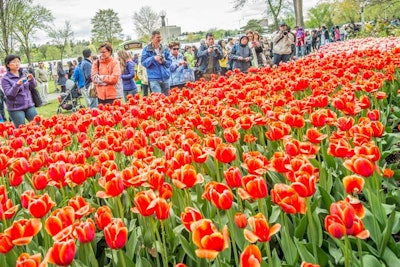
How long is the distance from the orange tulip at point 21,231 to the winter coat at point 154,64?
6.63 meters

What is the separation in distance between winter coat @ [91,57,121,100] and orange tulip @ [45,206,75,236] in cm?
544

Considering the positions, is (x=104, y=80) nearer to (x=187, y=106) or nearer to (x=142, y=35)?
(x=187, y=106)

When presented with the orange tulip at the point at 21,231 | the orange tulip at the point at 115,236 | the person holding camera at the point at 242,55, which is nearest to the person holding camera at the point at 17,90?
the person holding camera at the point at 242,55

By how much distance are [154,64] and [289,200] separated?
697 centimetres

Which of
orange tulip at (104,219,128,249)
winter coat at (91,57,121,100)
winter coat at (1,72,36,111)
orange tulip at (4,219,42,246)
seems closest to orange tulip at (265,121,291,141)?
orange tulip at (104,219,128,249)

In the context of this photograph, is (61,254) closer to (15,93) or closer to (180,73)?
(15,93)

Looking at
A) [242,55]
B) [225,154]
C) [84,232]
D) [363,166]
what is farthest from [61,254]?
[242,55]

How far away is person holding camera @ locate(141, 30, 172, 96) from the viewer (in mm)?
8227

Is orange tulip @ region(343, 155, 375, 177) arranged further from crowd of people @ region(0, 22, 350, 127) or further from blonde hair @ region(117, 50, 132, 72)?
blonde hair @ region(117, 50, 132, 72)

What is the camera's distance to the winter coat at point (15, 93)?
281 inches

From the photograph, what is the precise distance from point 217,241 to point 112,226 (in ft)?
1.60

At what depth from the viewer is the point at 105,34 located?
66.9m

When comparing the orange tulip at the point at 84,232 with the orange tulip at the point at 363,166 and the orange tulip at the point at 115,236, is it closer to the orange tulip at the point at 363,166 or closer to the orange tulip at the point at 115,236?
the orange tulip at the point at 115,236

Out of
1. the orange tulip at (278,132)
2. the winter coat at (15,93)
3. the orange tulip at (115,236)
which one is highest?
the winter coat at (15,93)
